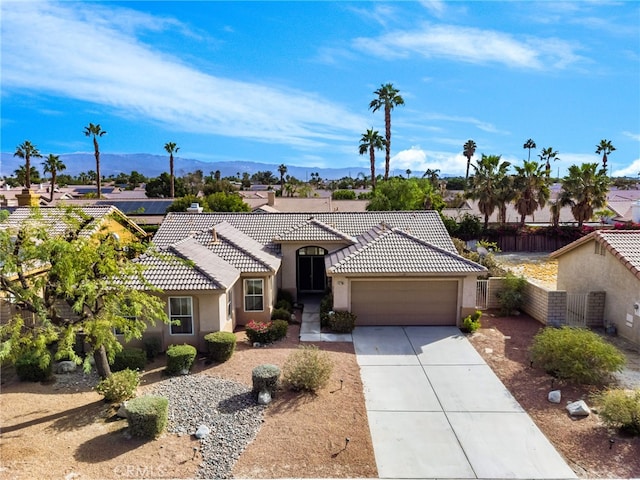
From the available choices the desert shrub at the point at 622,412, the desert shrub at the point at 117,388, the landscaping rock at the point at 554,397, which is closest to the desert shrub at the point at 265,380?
the desert shrub at the point at 117,388

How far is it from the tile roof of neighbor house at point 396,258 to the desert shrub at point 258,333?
3.62m

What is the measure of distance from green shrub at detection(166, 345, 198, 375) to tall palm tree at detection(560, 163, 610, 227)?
1484 inches

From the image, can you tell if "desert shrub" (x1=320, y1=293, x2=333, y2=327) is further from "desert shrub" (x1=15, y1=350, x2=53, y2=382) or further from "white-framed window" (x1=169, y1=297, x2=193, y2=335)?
"desert shrub" (x1=15, y1=350, x2=53, y2=382)

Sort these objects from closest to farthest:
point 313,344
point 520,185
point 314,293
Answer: point 313,344 → point 314,293 → point 520,185

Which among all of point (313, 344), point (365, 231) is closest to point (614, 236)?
point (365, 231)

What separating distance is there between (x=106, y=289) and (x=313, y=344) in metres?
7.42

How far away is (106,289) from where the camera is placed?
12539mm

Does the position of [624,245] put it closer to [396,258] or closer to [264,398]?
[396,258]

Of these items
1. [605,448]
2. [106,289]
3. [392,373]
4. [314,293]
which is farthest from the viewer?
[314,293]

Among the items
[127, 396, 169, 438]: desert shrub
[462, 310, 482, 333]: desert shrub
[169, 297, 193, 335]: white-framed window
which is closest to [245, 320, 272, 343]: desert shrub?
[169, 297, 193, 335]: white-framed window

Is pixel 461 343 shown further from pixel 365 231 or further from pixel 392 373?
pixel 365 231

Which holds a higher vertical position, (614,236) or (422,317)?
(614,236)

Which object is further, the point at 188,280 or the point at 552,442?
the point at 188,280

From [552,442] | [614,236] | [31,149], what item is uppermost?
[31,149]
